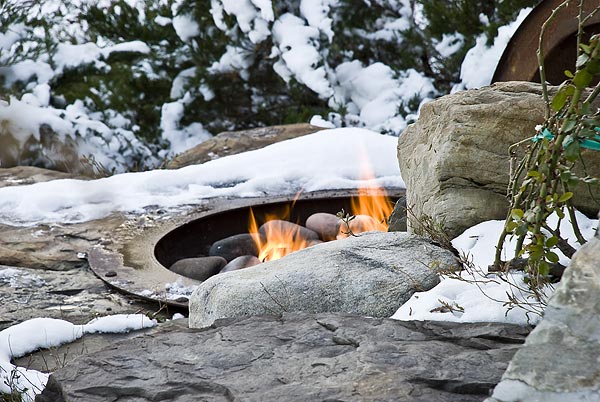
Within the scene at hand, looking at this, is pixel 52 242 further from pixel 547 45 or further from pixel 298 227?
pixel 547 45

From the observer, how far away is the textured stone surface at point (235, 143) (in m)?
5.94

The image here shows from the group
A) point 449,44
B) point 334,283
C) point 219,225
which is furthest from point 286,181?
point 449,44

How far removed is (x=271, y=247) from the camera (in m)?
4.48

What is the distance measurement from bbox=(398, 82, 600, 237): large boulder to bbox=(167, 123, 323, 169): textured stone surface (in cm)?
289

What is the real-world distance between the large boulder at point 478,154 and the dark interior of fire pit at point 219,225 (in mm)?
1631

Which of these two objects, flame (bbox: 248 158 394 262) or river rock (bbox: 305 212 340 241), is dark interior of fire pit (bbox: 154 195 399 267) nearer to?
flame (bbox: 248 158 394 262)

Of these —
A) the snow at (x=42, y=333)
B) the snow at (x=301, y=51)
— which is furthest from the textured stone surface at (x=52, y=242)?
the snow at (x=301, y=51)

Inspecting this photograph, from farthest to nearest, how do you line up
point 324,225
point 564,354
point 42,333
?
point 324,225 → point 42,333 → point 564,354

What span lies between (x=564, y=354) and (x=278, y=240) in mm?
2991

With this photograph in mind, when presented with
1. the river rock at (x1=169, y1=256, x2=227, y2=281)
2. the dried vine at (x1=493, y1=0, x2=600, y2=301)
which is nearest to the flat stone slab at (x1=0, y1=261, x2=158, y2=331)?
the river rock at (x1=169, y1=256, x2=227, y2=281)

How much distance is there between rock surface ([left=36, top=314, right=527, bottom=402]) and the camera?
203cm

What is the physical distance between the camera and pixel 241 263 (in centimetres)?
420

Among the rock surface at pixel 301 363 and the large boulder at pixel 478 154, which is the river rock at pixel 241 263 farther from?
the rock surface at pixel 301 363

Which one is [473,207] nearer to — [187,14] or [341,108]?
[341,108]
